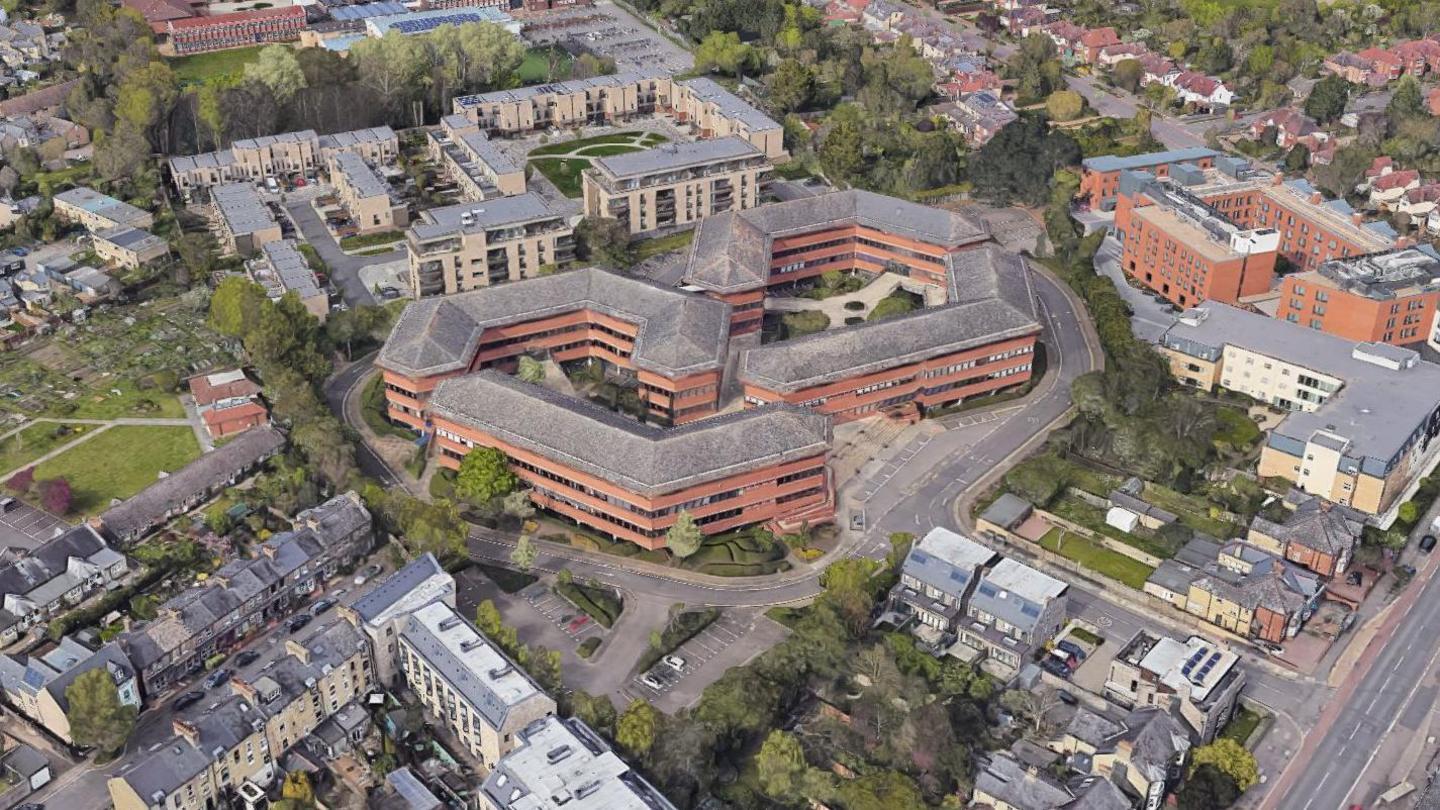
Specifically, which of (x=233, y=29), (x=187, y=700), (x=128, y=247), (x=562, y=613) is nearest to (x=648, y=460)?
(x=562, y=613)

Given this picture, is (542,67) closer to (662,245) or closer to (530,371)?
(662,245)

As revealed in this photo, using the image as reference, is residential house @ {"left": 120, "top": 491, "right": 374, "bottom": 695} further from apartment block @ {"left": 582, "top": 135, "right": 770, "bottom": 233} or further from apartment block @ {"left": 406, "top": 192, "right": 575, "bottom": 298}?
apartment block @ {"left": 582, "top": 135, "right": 770, "bottom": 233}

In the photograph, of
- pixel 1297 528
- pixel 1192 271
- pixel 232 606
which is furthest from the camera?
pixel 1192 271

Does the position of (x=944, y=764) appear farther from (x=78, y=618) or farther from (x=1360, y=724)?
(x=78, y=618)

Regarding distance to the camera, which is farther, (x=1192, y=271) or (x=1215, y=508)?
(x=1192, y=271)

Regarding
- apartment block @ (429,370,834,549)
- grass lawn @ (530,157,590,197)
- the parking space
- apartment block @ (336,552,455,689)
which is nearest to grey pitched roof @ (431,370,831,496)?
apartment block @ (429,370,834,549)

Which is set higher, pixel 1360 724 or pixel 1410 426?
pixel 1410 426

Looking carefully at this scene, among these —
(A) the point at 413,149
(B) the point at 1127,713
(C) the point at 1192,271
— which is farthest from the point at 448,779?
(A) the point at 413,149

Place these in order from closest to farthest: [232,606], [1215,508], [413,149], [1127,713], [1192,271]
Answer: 1. [1127,713]
2. [232,606]
3. [1215,508]
4. [1192,271]
5. [413,149]
